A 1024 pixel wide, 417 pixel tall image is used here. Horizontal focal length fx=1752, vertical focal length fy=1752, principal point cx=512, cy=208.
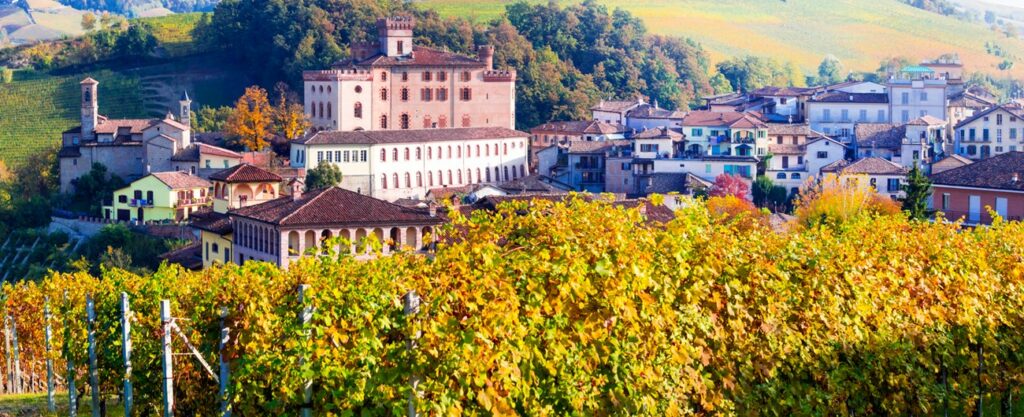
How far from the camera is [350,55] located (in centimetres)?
10431

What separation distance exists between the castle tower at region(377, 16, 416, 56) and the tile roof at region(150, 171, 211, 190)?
21.6 m

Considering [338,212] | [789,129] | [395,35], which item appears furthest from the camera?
[395,35]

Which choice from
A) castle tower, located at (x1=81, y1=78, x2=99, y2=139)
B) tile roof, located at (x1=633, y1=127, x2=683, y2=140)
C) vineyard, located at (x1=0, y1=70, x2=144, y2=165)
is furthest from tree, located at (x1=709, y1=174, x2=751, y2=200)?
vineyard, located at (x1=0, y1=70, x2=144, y2=165)

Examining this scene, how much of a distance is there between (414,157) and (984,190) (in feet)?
130

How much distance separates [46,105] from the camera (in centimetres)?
10838

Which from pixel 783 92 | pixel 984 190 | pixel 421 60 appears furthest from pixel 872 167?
pixel 984 190

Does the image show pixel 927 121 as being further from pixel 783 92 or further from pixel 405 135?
pixel 405 135

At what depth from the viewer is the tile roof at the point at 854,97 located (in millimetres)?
102250

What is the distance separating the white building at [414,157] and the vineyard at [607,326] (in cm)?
5787

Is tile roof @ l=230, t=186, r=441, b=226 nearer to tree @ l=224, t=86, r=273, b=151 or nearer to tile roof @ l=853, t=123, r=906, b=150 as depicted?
tree @ l=224, t=86, r=273, b=151

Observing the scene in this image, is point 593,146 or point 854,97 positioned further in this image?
point 854,97

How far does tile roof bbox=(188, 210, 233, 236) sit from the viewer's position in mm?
58156

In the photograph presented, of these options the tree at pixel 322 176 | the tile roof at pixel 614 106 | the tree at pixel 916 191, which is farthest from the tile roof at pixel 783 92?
the tree at pixel 916 191

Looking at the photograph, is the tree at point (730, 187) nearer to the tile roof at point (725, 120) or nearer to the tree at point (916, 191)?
the tile roof at point (725, 120)
